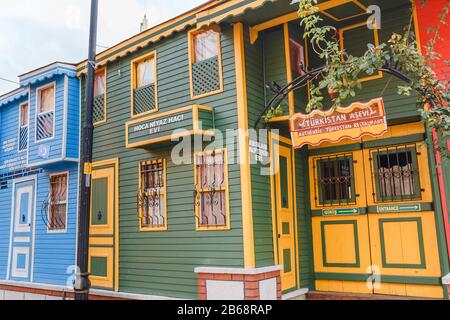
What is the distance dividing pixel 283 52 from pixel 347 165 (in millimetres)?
2593

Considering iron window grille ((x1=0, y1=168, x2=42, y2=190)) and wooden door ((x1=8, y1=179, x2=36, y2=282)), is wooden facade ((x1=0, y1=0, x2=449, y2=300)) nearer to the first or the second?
wooden door ((x1=8, y1=179, x2=36, y2=282))

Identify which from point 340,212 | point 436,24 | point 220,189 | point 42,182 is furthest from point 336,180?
point 42,182

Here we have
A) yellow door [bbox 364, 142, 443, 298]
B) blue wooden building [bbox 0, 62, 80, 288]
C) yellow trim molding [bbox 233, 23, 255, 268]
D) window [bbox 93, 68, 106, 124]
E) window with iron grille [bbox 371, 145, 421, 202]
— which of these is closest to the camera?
yellow trim molding [bbox 233, 23, 255, 268]

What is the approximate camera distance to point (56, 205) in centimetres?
1139

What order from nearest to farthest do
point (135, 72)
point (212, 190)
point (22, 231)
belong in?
point (212, 190), point (135, 72), point (22, 231)

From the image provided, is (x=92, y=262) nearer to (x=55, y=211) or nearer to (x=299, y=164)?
(x=55, y=211)

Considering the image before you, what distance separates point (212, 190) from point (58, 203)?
520cm

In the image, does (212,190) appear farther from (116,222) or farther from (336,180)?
(116,222)

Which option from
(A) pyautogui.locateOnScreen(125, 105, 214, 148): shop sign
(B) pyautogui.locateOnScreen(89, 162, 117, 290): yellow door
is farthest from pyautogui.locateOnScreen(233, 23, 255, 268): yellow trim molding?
(B) pyautogui.locateOnScreen(89, 162, 117, 290): yellow door

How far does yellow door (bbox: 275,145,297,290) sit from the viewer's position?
8.26 m

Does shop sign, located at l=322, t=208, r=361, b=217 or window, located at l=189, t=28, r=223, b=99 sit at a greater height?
window, located at l=189, t=28, r=223, b=99

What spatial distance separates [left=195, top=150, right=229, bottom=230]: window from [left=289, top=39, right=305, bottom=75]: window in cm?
229

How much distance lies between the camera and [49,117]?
449 inches

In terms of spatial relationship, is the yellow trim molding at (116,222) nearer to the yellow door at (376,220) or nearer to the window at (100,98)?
the window at (100,98)
